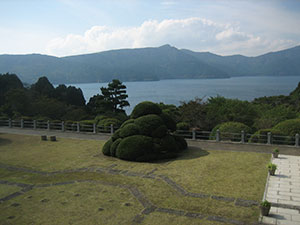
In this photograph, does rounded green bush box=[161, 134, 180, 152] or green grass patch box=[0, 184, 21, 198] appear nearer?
green grass patch box=[0, 184, 21, 198]

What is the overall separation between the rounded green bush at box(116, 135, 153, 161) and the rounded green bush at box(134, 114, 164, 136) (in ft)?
1.48

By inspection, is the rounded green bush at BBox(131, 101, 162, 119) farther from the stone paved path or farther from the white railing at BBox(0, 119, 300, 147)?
the stone paved path

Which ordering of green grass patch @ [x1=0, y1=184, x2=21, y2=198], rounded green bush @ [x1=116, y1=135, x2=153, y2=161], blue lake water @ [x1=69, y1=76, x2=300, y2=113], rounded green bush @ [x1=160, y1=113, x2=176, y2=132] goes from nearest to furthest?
green grass patch @ [x1=0, y1=184, x2=21, y2=198] → rounded green bush @ [x1=116, y1=135, x2=153, y2=161] → rounded green bush @ [x1=160, y1=113, x2=176, y2=132] → blue lake water @ [x1=69, y1=76, x2=300, y2=113]

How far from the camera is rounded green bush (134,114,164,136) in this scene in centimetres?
1409

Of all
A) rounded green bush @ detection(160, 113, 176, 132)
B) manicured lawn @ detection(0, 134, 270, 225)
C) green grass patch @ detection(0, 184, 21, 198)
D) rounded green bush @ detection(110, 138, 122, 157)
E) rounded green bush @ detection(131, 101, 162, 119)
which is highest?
rounded green bush @ detection(131, 101, 162, 119)

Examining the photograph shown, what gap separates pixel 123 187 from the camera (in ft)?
32.6

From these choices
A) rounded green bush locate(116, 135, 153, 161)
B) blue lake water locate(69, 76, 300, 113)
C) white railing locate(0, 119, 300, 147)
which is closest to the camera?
rounded green bush locate(116, 135, 153, 161)

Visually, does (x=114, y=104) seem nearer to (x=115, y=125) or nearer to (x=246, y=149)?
(x=115, y=125)

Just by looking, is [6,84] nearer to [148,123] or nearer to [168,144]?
[148,123]

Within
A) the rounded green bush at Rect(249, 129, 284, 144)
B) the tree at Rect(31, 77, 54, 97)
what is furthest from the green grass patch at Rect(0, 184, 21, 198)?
the tree at Rect(31, 77, 54, 97)

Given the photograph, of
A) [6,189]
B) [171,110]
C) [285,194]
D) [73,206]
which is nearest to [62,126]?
[171,110]

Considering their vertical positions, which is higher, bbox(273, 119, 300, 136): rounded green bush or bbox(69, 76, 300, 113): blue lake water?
bbox(69, 76, 300, 113): blue lake water

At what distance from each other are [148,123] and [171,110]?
40.5 feet

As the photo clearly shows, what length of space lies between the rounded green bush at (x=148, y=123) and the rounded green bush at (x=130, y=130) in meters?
0.22
